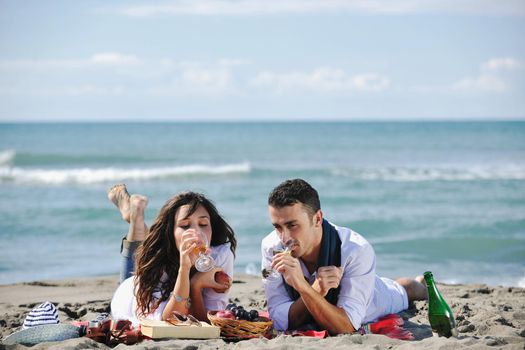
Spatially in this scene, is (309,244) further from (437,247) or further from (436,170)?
A: (436,170)

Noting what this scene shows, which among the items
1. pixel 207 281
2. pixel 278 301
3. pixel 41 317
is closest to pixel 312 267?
pixel 278 301

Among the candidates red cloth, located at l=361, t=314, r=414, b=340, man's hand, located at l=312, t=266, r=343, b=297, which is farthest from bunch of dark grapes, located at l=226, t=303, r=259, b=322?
red cloth, located at l=361, t=314, r=414, b=340

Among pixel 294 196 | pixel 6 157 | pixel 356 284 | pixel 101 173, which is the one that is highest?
pixel 6 157

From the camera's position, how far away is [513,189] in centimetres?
2059

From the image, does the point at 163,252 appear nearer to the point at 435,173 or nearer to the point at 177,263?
the point at 177,263

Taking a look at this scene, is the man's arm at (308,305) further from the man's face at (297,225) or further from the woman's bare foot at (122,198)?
the woman's bare foot at (122,198)

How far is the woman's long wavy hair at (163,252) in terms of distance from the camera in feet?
20.3

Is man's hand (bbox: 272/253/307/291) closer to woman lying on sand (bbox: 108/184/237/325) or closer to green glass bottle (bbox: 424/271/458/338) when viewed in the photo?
woman lying on sand (bbox: 108/184/237/325)

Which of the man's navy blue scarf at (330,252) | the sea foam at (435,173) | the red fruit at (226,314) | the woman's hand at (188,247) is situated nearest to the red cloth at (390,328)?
the man's navy blue scarf at (330,252)

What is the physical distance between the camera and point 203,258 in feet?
18.9

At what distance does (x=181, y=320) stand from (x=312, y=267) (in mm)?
1044

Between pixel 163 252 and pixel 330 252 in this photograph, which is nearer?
pixel 330 252

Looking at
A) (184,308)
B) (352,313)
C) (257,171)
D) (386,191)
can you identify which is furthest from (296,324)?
(257,171)

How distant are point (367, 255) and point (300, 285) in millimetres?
643
